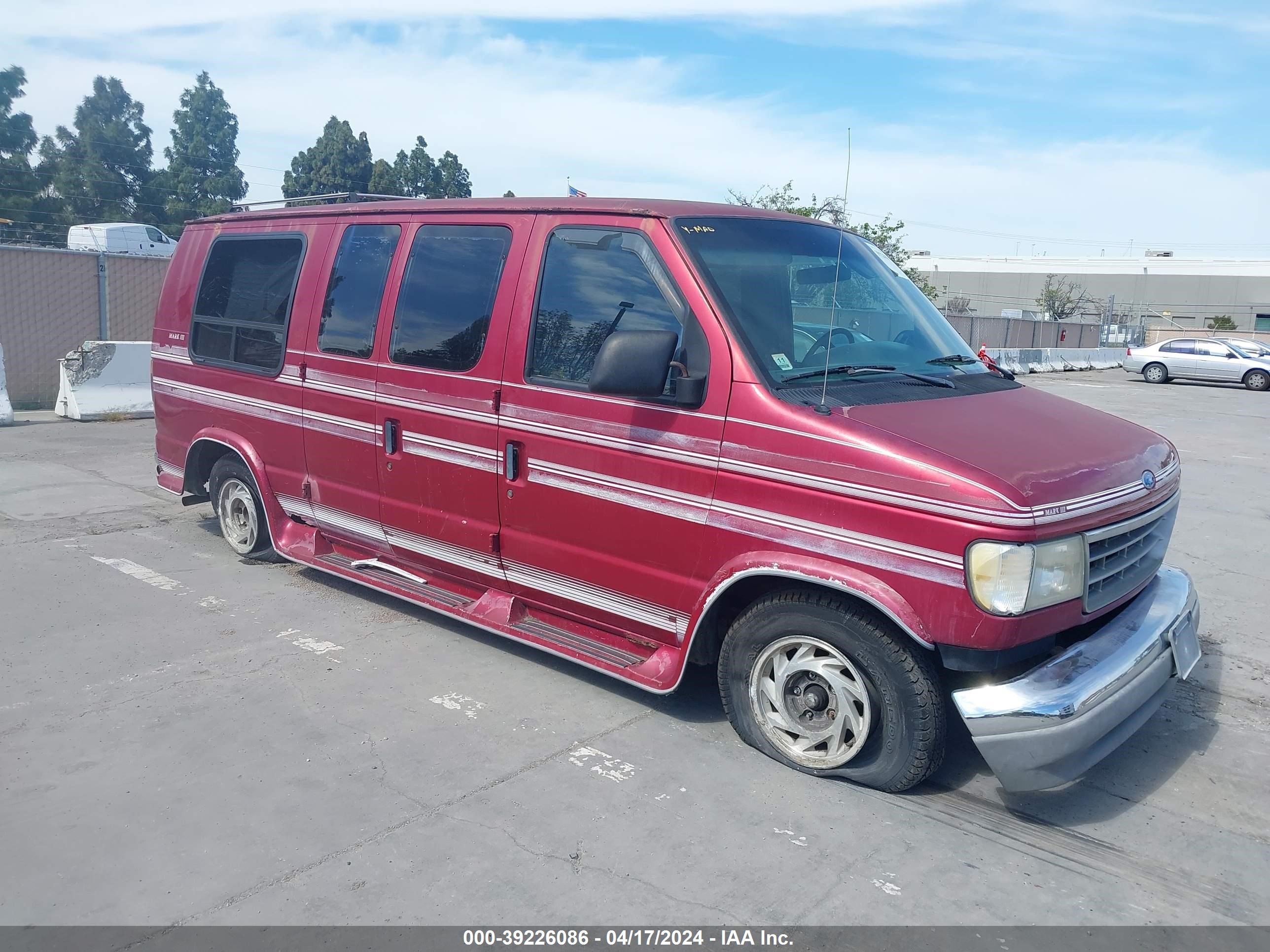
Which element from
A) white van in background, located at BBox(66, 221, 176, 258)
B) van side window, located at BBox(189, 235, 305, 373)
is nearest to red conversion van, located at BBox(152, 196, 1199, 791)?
van side window, located at BBox(189, 235, 305, 373)

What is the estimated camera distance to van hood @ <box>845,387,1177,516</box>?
3.46 metres

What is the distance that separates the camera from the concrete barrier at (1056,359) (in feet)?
93.8

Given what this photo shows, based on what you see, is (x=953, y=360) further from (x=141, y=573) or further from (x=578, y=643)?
(x=141, y=573)

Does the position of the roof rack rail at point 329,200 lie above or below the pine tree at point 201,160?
below

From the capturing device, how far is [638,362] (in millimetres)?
3857

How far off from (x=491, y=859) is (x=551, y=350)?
2234mm

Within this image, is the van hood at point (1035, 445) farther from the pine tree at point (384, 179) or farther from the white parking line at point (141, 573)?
the pine tree at point (384, 179)

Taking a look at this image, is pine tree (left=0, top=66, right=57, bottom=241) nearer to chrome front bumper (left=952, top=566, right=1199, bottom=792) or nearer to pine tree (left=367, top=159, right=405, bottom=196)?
pine tree (left=367, top=159, right=405, bottom=196)

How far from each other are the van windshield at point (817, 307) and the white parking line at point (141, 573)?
4070 mm

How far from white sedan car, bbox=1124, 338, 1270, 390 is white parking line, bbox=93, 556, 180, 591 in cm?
2805

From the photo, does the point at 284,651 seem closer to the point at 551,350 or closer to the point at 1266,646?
the point at 551,350

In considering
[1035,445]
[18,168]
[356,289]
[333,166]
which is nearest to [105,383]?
[356,289]

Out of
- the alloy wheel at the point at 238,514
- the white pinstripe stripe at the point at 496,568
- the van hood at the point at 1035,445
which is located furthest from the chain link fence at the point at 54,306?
the van hood at the point at 1035,445

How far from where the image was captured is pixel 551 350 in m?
4.54
